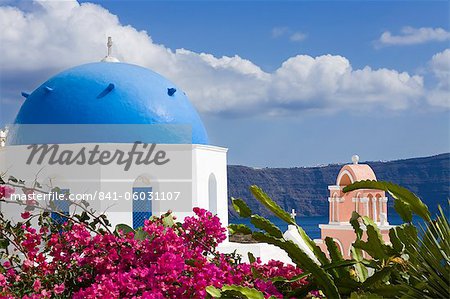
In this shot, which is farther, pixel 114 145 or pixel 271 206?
pixel 114 145

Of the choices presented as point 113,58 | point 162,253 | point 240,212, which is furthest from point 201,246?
point 113,58

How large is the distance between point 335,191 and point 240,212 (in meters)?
13.9

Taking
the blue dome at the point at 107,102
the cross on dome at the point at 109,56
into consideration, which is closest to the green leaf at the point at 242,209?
the blue dome at the point at 107,102

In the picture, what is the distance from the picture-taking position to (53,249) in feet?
11.0

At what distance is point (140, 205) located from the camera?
12.8m

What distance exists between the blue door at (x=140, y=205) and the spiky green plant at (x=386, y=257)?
9381 mm

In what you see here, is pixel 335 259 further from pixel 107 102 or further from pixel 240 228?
pixel 107 102

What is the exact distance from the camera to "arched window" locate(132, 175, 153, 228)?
12.8 meters

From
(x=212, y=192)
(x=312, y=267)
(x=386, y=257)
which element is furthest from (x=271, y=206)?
(x=212, y=192)

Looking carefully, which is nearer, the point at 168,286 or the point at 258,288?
the point at 168,286

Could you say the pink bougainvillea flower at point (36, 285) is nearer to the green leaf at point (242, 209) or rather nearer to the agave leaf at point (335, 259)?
the green leaf at point (242, 209)

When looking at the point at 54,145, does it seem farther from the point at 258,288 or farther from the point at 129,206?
the point at 258,288

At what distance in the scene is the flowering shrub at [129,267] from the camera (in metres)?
2.81

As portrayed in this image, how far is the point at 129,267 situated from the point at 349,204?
14481mm
